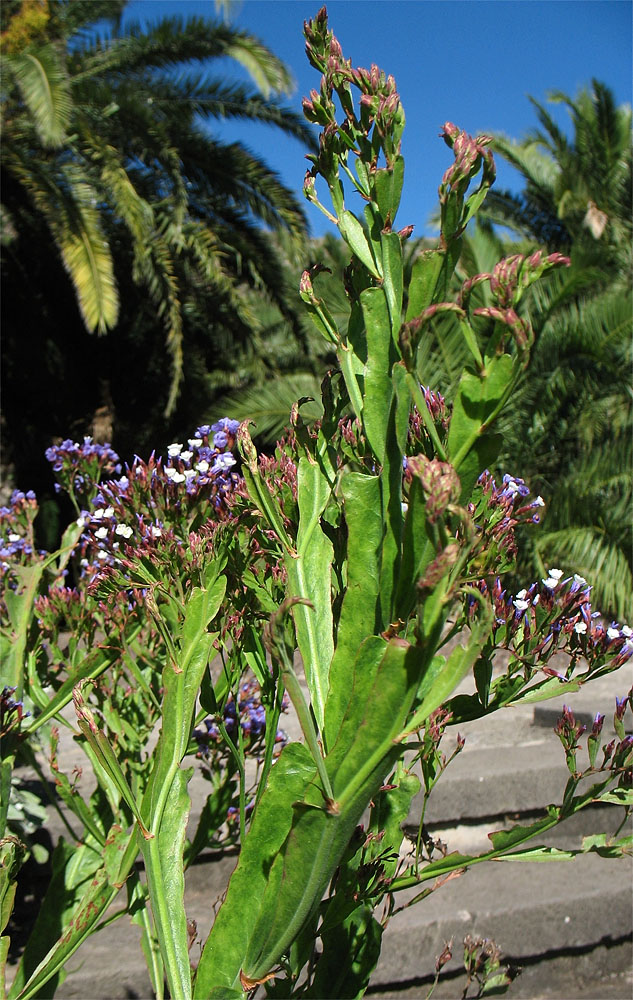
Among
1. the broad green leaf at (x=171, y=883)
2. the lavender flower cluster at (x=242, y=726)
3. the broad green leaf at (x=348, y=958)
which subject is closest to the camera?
the broad green leaf at (x=171, y=883)

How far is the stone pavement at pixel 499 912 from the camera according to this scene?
2.59 meters

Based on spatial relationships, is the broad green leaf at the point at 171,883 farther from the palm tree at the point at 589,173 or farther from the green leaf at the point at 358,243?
the palm tree at the point at 589,173

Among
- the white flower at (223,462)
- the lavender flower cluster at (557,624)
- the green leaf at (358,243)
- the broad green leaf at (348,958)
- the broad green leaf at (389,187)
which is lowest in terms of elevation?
the broad green leaf at (348,958)

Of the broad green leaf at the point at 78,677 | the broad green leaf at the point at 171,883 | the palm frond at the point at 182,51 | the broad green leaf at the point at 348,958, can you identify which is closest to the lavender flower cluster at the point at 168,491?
the broad green leaf at the point at 78,677

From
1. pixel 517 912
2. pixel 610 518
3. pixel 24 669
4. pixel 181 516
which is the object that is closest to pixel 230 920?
pixel 181 516

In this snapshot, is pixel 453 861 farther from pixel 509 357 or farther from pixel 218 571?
pixel 509 357

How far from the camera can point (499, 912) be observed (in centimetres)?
276

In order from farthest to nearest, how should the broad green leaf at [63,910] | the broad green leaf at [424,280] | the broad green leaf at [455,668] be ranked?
1. the broad green leaf at [63,910]
2. the broad green leaf at [424,280]
3. the broad green leaf at [455,668]

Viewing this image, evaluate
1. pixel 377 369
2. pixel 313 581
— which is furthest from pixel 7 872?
pixel 377 369

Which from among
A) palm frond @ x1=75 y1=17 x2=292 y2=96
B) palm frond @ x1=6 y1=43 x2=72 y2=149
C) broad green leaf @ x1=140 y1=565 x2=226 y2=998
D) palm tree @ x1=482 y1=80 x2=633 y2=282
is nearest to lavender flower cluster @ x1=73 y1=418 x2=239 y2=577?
broad green leaf @ x1=140 y1=565 x2=226 y2=998

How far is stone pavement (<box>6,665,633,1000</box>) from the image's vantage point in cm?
259

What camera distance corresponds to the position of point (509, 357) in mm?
1063

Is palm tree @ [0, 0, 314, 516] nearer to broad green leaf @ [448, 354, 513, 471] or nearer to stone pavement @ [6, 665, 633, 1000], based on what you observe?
stone pavement @ [6, 665, 633, 1000]

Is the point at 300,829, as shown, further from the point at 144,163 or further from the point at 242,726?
the point at 144,163
